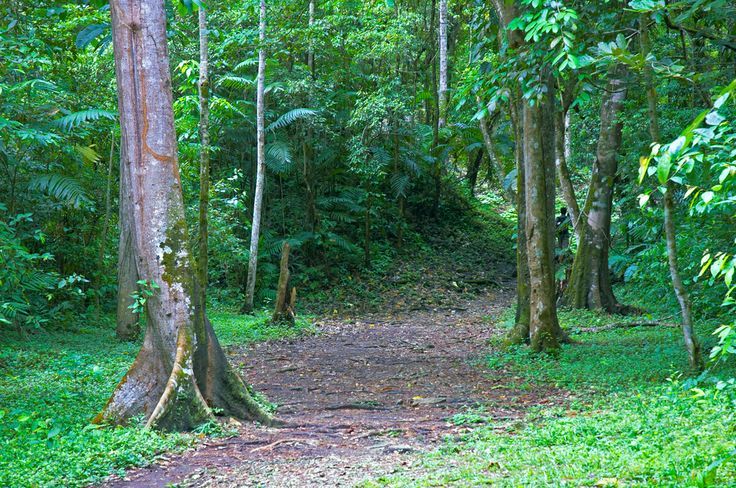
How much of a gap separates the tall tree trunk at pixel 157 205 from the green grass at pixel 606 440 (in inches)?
101

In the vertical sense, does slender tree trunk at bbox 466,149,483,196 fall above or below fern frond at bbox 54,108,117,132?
above

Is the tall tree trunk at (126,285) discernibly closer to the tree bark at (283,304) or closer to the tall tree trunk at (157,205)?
the tree bark at (283,304)

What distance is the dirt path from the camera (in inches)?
206

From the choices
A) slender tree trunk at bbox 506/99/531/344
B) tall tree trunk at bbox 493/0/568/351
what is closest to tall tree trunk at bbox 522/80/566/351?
tall tree trunk at bbox 493/0/568/351

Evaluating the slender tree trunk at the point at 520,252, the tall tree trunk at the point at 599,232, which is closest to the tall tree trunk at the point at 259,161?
the slender tree trunk at the point at 520,252

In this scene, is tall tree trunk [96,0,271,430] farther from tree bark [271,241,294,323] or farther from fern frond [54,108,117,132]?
tree bark [271,241,294,323]

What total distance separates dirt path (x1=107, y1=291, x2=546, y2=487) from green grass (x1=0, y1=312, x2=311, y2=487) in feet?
0.95

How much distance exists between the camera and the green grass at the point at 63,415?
5012mm

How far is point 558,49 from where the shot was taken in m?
7.79

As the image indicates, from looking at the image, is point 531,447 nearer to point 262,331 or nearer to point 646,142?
point 646,142

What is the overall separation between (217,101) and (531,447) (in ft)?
32.9

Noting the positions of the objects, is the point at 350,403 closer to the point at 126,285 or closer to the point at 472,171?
the point at 126,285

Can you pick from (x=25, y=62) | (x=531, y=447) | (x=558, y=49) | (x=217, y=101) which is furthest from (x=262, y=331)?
(x=531, y=447)

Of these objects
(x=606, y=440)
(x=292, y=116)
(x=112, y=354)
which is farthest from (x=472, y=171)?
(x=606, y=440)
